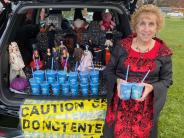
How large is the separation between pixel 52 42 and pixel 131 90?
187 cm

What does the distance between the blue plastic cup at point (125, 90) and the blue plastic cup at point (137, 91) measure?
3cm

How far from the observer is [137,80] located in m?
3.76

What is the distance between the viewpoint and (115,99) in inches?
155

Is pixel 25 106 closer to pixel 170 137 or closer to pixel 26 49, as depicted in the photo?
pixel 26 49

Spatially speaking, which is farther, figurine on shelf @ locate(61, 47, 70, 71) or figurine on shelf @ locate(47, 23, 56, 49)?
figurine on shelf @ locate(47, 23, 56, 49)

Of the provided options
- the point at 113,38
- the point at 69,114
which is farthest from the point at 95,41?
the point at 69,114

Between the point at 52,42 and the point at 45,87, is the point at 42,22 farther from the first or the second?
the point at 45,87

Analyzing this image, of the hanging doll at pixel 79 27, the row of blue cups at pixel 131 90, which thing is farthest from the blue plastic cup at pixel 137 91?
the hanging doll at pixel 79 27

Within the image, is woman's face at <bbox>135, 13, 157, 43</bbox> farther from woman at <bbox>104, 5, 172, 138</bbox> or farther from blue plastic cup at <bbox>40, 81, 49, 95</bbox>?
blue plastic cup at <bbox>40, 81, 49, 95</bbox>

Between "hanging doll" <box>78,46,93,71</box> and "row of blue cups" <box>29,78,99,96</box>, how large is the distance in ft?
0.91

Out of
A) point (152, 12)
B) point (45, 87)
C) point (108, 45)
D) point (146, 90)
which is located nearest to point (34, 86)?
point (45, 87)

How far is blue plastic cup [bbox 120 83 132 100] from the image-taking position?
142 inches

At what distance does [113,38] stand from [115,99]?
136 cm

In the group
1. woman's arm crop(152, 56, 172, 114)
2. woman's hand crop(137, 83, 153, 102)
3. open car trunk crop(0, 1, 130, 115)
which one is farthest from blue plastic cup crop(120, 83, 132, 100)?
open car trunk crop(0, 1, 130, 115)
